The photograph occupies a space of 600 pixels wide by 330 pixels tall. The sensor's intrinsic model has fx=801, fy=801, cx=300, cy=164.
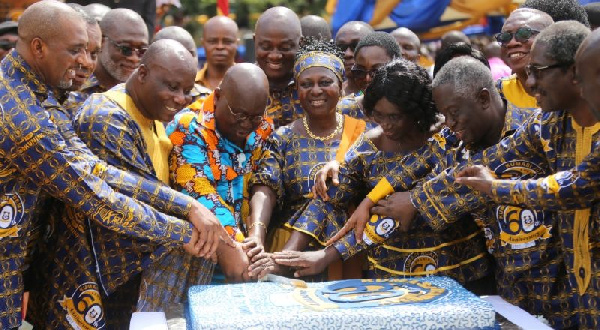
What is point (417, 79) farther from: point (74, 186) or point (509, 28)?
point (74, 186)

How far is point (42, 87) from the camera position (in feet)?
12.2

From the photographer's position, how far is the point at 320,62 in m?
4.88

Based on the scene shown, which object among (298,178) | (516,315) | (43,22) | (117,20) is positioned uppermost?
(117,20)

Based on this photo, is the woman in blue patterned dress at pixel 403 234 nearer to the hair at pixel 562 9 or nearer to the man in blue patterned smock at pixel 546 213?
the man in blue patterned smock at pixel 546 213

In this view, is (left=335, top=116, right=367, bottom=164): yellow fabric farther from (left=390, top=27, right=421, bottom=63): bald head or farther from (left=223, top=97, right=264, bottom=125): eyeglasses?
(left=390, top=27, right=421, bottom=63): bald head

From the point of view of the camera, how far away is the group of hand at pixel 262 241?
3910mm

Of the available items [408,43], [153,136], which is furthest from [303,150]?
[408,43]

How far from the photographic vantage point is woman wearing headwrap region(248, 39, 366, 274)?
15.0ft

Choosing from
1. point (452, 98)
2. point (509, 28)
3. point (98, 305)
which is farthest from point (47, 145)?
point (509, 28)

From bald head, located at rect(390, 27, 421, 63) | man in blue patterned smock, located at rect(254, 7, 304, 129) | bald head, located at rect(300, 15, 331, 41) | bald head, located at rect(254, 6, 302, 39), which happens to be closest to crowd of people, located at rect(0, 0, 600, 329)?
man in blue patterned smock, located at rect(254, 7, 304, 129)

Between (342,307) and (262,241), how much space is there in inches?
49.6

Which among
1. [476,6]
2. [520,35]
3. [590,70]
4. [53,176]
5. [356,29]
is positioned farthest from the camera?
[476,6]

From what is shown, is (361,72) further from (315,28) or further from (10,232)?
(10,232)

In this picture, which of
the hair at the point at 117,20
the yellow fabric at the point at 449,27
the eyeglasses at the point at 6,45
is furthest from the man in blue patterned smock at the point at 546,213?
the yellow fabric at the point at 449,27
